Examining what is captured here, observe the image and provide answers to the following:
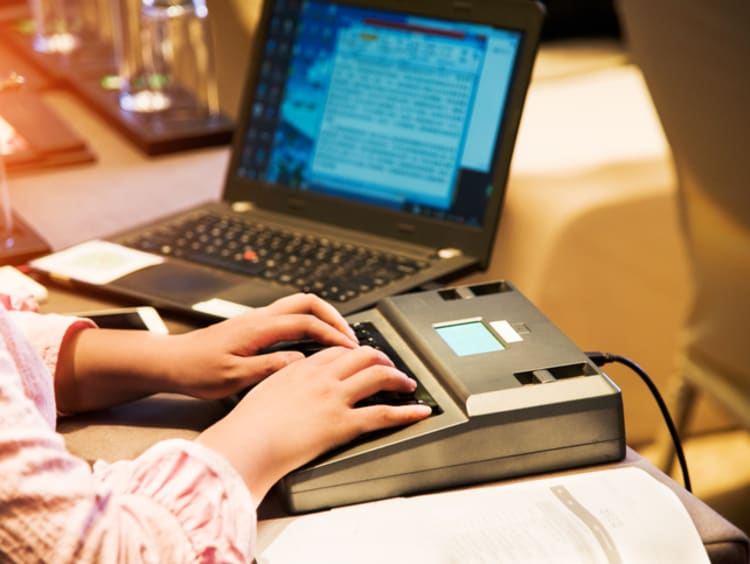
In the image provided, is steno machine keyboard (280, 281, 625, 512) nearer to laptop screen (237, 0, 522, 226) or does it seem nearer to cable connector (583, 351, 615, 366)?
cable connector (583, 351, 615, 366)

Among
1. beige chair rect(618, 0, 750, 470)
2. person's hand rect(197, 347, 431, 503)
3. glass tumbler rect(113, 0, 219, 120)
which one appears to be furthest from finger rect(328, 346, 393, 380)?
glass tumbler rect(113, 0, 219, 120)

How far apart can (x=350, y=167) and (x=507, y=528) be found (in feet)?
1.69

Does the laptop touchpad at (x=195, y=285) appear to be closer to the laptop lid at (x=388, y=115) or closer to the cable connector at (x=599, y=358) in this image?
the laptop lid at (x=388, y=115)

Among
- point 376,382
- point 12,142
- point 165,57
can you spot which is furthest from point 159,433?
point 165,57

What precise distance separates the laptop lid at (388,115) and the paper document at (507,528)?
0.36 m

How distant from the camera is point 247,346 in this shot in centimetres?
74

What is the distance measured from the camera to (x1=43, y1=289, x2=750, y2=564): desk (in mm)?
631

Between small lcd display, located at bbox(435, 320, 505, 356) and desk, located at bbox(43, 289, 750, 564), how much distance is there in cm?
11

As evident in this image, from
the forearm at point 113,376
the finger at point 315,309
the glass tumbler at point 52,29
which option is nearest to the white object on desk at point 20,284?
the forearm at point 113,376

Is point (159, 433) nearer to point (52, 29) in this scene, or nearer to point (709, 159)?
point (709, 159)

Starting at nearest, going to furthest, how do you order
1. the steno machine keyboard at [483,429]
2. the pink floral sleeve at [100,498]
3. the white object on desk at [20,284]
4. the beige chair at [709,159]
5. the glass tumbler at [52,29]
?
1. the pink floral sleeve at [100,498]
2. the steno machine keyboard at [483,429]
3. the white object on desk at [20,284]
4. the beige chair at [709,159]
5. the glass tumbler at [52,29]

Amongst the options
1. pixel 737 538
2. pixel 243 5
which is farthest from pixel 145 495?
pixel 243 5

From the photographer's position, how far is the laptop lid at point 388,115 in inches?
38.0

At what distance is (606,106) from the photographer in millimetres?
2307
